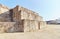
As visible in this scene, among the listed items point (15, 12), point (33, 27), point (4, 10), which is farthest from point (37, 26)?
point (4, 10)

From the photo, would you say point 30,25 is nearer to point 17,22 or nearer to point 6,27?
point 17,22

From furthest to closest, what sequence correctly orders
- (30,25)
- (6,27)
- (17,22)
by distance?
(30,25), (17,22), (6,27)

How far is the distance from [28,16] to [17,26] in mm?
2995

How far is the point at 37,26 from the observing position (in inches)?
487

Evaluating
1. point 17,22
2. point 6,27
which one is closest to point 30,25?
point 17,22

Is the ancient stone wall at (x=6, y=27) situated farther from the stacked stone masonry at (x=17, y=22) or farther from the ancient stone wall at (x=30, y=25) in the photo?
the ancient stone wall at (x=30, y=25)

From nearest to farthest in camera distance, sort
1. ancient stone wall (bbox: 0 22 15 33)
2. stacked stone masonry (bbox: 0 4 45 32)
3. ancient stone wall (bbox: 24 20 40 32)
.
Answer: ancient stone wall (bbox: 0 22 15 33), stacked stone masonry (bbox: 0 4 45 32), ancient stone wall (bbox: 24 20 40 32)

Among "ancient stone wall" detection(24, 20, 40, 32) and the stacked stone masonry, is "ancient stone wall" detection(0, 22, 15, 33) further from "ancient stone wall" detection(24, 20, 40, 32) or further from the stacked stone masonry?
"ancient stone wall" detection(24, 20, 40, 32)

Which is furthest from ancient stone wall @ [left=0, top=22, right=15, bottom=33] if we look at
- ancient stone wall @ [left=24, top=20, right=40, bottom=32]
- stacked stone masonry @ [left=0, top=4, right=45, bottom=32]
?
ancient stone wall @ [left=24, top=20, right=40, bottom=32]

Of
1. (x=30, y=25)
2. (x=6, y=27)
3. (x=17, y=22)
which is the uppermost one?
(x=17, y=22)

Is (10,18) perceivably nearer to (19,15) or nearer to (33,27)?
Result: (19,15)

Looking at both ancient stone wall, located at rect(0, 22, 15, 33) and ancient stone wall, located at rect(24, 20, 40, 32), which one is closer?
ancient stone wall, located at rect(0, 22, 15, 33)

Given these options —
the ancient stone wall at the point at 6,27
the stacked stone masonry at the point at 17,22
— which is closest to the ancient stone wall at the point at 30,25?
the stacked stone masonry at the point at 17,22

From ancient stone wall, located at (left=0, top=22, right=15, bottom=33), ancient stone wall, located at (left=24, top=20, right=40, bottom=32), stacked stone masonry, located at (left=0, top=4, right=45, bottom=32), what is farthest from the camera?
ancient stone wall, located at (left=24, top=20, right=40, bottom=32)
